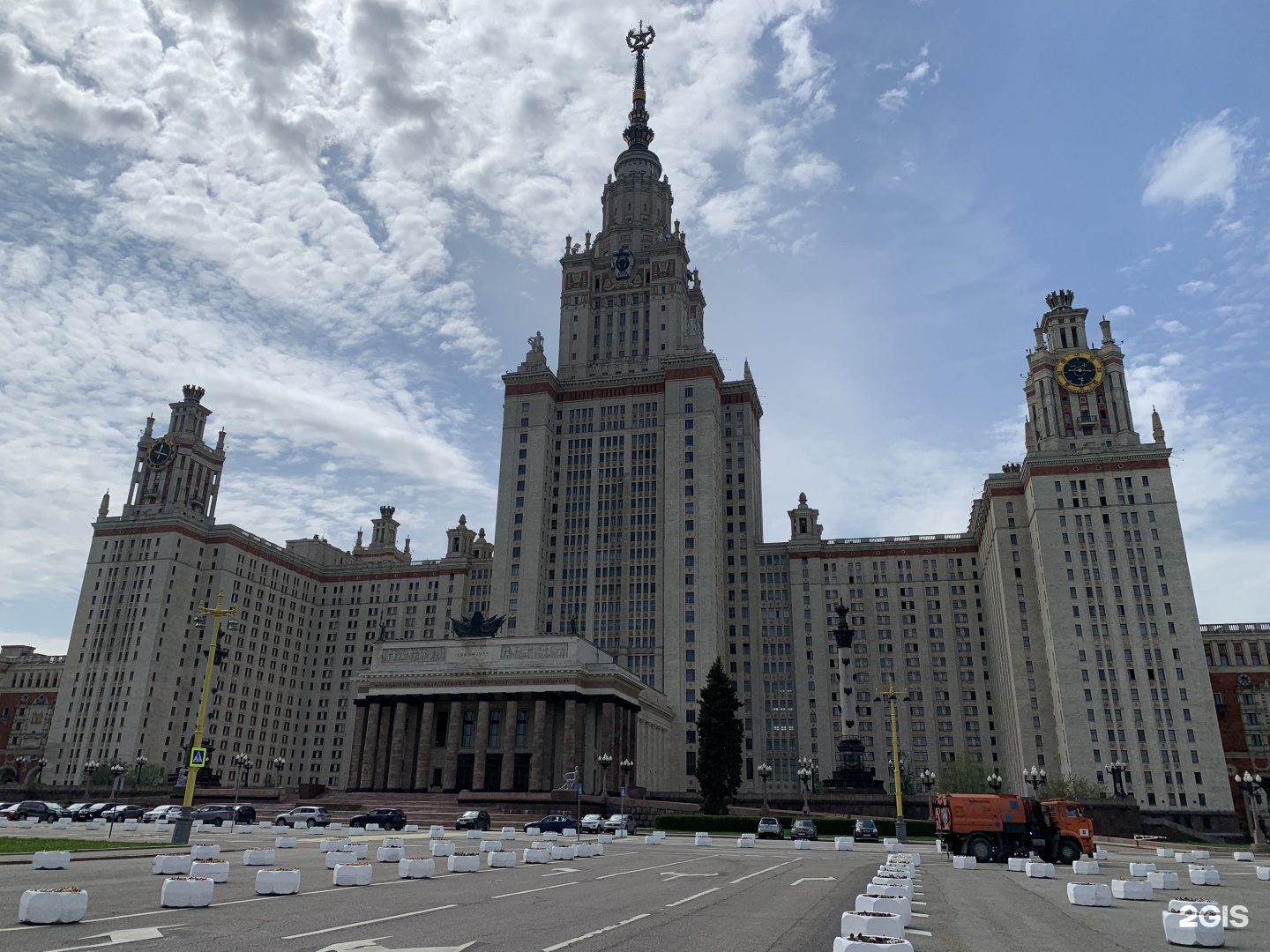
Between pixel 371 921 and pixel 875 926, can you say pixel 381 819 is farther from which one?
pixel 875 926

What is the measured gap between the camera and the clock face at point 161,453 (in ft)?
448

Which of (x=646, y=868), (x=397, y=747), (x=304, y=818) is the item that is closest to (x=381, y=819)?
(x=304, y=818)

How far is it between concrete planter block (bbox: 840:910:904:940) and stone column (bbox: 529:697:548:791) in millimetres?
79077

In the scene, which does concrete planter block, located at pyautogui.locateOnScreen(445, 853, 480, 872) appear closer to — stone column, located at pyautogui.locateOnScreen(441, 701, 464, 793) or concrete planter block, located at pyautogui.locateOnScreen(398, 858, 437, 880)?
concrete planter block, located at pyautogui.locateOnScreen(398, 858, 437, 880)

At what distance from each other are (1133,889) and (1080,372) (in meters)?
99.7

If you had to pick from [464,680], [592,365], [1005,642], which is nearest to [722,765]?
[464,680]

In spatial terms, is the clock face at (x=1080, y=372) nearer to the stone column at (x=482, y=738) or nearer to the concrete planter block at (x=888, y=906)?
the stone column at (x=482, y=738)

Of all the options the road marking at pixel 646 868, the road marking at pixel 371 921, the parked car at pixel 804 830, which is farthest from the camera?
the parked car at pixel 804 830

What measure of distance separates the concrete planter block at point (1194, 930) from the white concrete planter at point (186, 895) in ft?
68.6

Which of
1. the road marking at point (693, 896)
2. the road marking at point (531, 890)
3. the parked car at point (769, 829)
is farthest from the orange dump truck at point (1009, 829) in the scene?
the road marking at point (531, 890)

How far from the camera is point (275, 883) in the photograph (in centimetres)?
2312

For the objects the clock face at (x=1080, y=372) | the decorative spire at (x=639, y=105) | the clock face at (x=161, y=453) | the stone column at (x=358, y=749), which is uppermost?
Result: the decorative spire at (x=639, y=105)

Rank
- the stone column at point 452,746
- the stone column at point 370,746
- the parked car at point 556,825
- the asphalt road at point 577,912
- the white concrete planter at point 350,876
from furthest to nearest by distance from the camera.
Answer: the stone column at point 370,746, the stone column at point 452,746, the parked car at point 556,825, the white concrete planter at point 350,876, the asphalt road at point 577,912

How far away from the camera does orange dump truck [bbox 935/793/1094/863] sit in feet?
148
